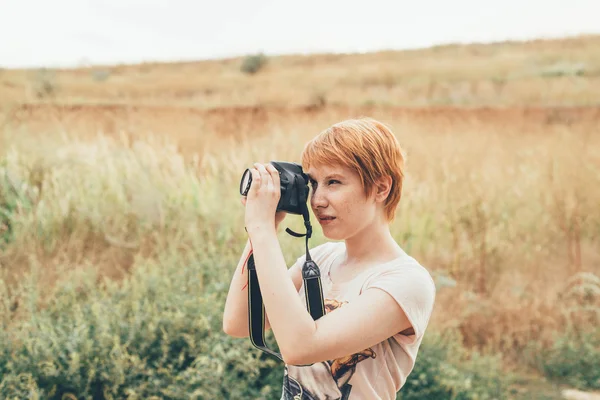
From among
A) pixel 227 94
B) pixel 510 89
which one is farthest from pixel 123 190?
pixel 510 89

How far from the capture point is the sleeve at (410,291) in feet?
4.89

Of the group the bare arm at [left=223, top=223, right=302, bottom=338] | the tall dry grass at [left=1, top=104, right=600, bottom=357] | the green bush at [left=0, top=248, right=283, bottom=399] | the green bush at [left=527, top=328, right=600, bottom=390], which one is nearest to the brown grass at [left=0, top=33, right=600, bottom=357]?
the tall dry grass at [left=1, top=104, right=600, bottom=357]

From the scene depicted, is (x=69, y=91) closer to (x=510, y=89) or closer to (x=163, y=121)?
(x=163, y=121)

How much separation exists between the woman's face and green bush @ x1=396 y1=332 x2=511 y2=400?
102 inches

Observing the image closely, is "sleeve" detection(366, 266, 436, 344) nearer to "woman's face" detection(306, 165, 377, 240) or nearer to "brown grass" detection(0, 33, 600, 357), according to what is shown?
"woman's face" detection(306, 165, 377, 240)

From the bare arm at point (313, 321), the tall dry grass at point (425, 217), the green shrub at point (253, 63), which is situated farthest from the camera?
the green shrub at point (253, 63)

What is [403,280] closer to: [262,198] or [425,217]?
[262,198]

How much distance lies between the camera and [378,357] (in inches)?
61.4

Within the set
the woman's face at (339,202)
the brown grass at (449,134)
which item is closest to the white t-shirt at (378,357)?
the woman's face at (339,202)

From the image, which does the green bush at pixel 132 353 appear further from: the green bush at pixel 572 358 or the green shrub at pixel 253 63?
the green shrub at pixel 253 63

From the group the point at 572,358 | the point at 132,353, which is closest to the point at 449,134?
the point at 572,358

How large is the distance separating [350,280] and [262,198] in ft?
1.06

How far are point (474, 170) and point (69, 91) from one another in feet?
30.2

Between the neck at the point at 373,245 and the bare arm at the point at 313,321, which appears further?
the neck at the point at 373,245
